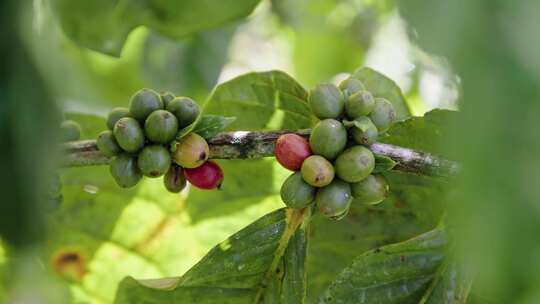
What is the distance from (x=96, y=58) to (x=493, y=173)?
9.90 ft

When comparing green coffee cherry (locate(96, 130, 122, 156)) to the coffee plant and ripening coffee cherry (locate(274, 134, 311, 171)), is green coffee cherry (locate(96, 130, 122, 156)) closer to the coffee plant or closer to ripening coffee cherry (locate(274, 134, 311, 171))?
the coffee plant

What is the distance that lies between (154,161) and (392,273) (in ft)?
1.85

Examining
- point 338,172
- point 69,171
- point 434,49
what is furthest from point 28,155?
point 69,171

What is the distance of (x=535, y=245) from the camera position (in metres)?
0.51

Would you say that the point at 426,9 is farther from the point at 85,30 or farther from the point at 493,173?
the point at 85,30

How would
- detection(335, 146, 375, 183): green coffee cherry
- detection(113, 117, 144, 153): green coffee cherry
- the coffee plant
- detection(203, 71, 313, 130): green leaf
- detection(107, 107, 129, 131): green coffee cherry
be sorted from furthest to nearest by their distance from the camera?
1. detection(203, 71, 313, 130): green leaf
2. detection(107, 107, 129, 131): green coffee cherry
3. detection(113, 117, 144, 153): green coffee cherry
4. detection(335, 146, 375, 183): green coffee cherry
5. the coffee plant

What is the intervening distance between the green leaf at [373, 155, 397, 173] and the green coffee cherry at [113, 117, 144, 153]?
48cm

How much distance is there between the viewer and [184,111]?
1.65 m

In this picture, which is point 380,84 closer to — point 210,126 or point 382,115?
point 382,115

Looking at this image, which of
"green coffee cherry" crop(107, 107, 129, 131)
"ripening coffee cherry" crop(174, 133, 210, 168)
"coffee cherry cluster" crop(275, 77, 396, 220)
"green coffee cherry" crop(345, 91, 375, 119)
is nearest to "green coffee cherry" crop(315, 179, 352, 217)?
"coffee cherry cluster" crop(275, 77, 396, 220)

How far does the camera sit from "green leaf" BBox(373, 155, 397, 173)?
1519 mm

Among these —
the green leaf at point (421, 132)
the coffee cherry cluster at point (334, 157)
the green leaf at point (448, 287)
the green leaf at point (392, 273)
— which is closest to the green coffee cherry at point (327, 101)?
the coffee cherry cluster at point (334, 157)

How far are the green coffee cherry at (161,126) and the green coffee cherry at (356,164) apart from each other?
35 cm

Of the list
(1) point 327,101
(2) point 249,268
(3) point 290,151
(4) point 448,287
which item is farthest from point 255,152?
(4) point 448,287
